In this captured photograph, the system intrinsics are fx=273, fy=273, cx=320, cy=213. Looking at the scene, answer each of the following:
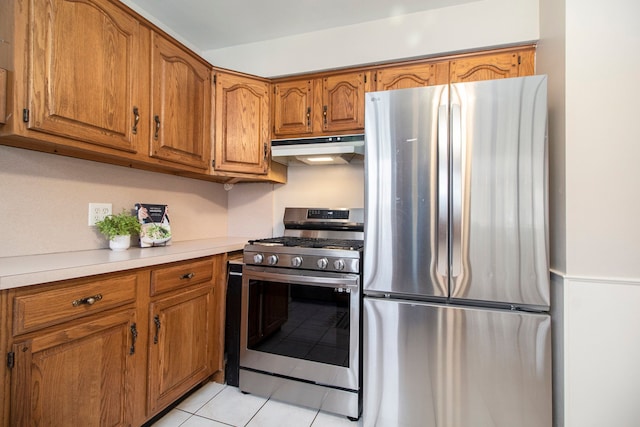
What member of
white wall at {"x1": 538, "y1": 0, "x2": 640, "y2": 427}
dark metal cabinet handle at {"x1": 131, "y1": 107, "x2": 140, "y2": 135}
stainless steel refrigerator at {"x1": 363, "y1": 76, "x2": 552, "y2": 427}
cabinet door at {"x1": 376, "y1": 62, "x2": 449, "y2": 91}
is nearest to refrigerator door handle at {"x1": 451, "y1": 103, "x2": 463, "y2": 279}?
stainless steel refrigerator at {"x1": 363, "y1": 76, "x2": 552, "y2": 427}

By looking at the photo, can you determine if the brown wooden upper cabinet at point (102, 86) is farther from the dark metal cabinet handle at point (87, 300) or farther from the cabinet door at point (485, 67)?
the cabinet door at point (485, 67)

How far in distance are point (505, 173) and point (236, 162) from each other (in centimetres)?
172

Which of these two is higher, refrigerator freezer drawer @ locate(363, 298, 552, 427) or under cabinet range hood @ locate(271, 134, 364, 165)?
under cabinet range hood @ locate(271, 134, 364, 165)

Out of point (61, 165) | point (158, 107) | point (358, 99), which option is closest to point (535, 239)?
point (358, 99)

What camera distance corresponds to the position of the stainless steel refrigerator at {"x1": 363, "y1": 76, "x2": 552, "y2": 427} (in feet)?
4.16

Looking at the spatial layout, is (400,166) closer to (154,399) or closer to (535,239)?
(535,239)

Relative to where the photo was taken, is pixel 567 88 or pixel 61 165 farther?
pixel 61 165

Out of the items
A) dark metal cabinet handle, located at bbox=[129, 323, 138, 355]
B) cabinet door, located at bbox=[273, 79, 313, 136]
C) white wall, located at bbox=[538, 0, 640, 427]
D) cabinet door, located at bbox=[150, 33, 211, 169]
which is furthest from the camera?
cabinet door, located at bbox=[273, 79, 313, 136]

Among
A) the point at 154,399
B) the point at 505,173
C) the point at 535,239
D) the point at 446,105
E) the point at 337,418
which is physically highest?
the point at 446,105

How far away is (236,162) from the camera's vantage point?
208cm

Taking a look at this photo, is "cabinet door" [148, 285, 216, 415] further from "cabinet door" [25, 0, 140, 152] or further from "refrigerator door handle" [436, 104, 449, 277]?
"refrigerator door handle" [436, 104, 449, 277]

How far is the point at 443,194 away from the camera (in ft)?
4.49

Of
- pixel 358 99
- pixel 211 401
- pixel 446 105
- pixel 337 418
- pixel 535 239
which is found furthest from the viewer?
pixel 358 99

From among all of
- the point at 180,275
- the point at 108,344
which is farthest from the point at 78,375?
the point at 180,275
